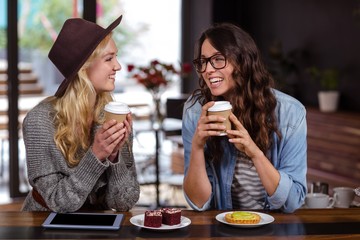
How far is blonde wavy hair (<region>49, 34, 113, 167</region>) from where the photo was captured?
2.69 metres

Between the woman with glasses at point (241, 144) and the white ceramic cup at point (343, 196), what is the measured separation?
41 centimetres

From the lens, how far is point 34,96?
6590 millimetres

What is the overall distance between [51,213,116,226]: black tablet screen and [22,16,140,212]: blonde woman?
63 mm

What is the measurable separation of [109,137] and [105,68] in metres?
0.40

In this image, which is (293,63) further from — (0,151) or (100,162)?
(100,162)

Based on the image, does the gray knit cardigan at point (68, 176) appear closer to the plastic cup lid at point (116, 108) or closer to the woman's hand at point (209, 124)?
the plastic cup lid at point (116, 108)

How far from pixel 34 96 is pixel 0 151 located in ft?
2.09

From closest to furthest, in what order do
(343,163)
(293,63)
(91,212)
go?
(91,212), (343,163), (293,63)

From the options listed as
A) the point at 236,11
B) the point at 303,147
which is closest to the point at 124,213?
the point at 303,147

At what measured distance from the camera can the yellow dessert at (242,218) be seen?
2.36 m

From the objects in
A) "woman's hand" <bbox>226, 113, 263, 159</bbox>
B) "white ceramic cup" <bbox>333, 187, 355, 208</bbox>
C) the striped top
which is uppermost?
"woman's hand" <bbox>226, 113, 263, 159</bbox>

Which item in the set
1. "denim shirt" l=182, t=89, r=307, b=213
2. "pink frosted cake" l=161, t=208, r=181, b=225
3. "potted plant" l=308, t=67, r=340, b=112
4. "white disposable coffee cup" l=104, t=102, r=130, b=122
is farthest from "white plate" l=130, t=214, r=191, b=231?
"potted plant" l=308, t=67, r=340, b=112

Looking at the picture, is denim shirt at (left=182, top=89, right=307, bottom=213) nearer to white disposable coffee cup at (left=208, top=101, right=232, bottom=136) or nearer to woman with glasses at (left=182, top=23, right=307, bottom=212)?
woman with glasses at (left=182, top=23, right=307, bottom=212)

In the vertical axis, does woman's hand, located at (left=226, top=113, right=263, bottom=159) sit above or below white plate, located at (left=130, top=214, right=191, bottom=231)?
above
